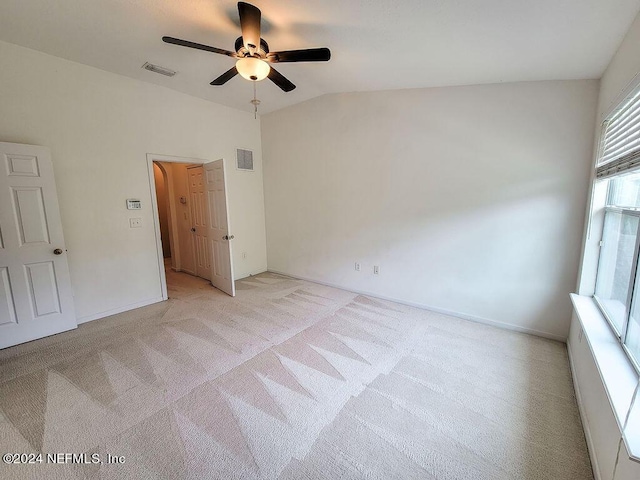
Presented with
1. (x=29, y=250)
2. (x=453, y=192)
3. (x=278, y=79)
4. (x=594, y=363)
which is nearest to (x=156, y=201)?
(x=29, y=250)

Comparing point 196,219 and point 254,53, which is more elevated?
point 254,53

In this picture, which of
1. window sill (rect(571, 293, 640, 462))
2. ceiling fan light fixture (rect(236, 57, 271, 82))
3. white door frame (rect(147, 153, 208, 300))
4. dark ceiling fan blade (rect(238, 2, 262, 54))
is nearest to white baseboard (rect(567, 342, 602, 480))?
window sill (rect(571, 293, 640, 462))

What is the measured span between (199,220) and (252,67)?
3.19 m

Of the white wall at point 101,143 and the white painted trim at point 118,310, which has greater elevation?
the white wall at point 101,143

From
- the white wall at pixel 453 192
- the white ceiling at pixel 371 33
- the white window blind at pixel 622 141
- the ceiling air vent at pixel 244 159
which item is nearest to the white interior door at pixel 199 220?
the ceiling air vent at pixel 244 159

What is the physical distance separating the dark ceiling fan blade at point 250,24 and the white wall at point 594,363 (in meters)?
2.34

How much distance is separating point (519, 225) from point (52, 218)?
491 cm

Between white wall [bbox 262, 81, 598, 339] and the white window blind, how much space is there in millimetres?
373

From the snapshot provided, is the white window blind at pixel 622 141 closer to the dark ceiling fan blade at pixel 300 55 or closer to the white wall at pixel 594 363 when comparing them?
the white wall at pixel 594 363

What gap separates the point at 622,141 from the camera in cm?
177

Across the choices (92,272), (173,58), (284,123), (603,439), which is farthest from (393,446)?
(284,123)

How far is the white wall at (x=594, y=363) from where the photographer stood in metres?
1.24

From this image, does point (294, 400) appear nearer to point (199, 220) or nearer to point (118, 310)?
point (118, 310)

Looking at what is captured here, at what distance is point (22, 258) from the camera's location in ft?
8.55
